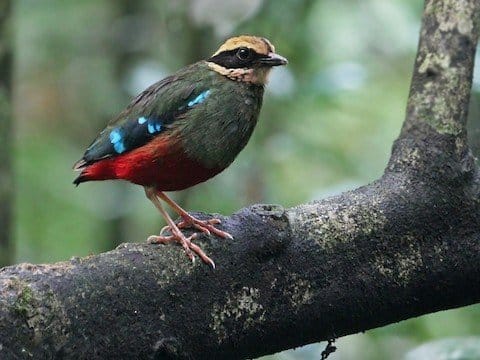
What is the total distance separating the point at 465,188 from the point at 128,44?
4.70 m

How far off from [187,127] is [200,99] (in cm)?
18

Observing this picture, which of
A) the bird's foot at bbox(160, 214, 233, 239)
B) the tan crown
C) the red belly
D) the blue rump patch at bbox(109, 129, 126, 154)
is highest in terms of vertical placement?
the tan crown

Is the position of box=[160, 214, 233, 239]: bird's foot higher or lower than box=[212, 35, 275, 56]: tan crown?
lower

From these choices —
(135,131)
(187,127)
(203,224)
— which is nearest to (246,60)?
(187,127)

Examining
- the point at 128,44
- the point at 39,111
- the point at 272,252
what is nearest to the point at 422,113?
the point at 272,252

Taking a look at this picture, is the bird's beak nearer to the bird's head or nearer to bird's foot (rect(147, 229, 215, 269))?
the bird's head

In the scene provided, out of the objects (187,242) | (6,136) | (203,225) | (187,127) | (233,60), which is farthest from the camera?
(6,136)

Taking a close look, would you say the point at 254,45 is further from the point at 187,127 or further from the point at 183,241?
the point at 183,241

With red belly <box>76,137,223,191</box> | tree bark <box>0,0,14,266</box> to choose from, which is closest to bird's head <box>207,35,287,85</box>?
red belly <box>76,137,223,191</box>

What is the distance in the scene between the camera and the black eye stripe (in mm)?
4344

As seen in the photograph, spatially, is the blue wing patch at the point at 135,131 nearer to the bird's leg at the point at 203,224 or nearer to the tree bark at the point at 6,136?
the bird's leg at the point at 203,224

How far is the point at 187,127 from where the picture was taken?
159 inches

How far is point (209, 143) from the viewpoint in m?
4.04

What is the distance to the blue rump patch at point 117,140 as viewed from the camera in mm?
4203
